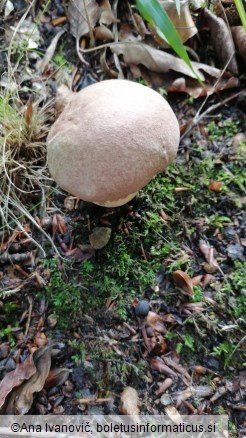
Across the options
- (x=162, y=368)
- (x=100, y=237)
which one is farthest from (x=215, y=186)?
(x=162, y=368)

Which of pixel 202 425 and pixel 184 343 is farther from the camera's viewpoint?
pixel 184 343

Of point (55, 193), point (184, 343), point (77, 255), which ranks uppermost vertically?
point (55, 193)

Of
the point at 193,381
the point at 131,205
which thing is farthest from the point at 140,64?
the point at 193,381

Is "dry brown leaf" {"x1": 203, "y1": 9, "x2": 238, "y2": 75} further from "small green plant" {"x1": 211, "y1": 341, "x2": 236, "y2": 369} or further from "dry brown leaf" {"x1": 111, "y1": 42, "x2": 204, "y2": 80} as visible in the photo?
"small green plant" {"x1": 211, "y1": 341, "x2": 236, "y2": 369}

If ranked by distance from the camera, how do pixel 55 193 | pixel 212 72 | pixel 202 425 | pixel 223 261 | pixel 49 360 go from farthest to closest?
pixel 212 72, pixel 55 193, pixel 223 261, pixel 49 360, pixel 202 425

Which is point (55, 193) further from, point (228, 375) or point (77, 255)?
point (228, 375)

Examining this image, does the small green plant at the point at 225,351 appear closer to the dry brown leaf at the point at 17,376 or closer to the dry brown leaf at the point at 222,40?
the dry brown leaf at the point at 17,376

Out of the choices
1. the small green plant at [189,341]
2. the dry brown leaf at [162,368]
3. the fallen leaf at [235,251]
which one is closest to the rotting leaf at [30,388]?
the dry brown leaf at [162,368]

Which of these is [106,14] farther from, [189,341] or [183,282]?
[189,341]
